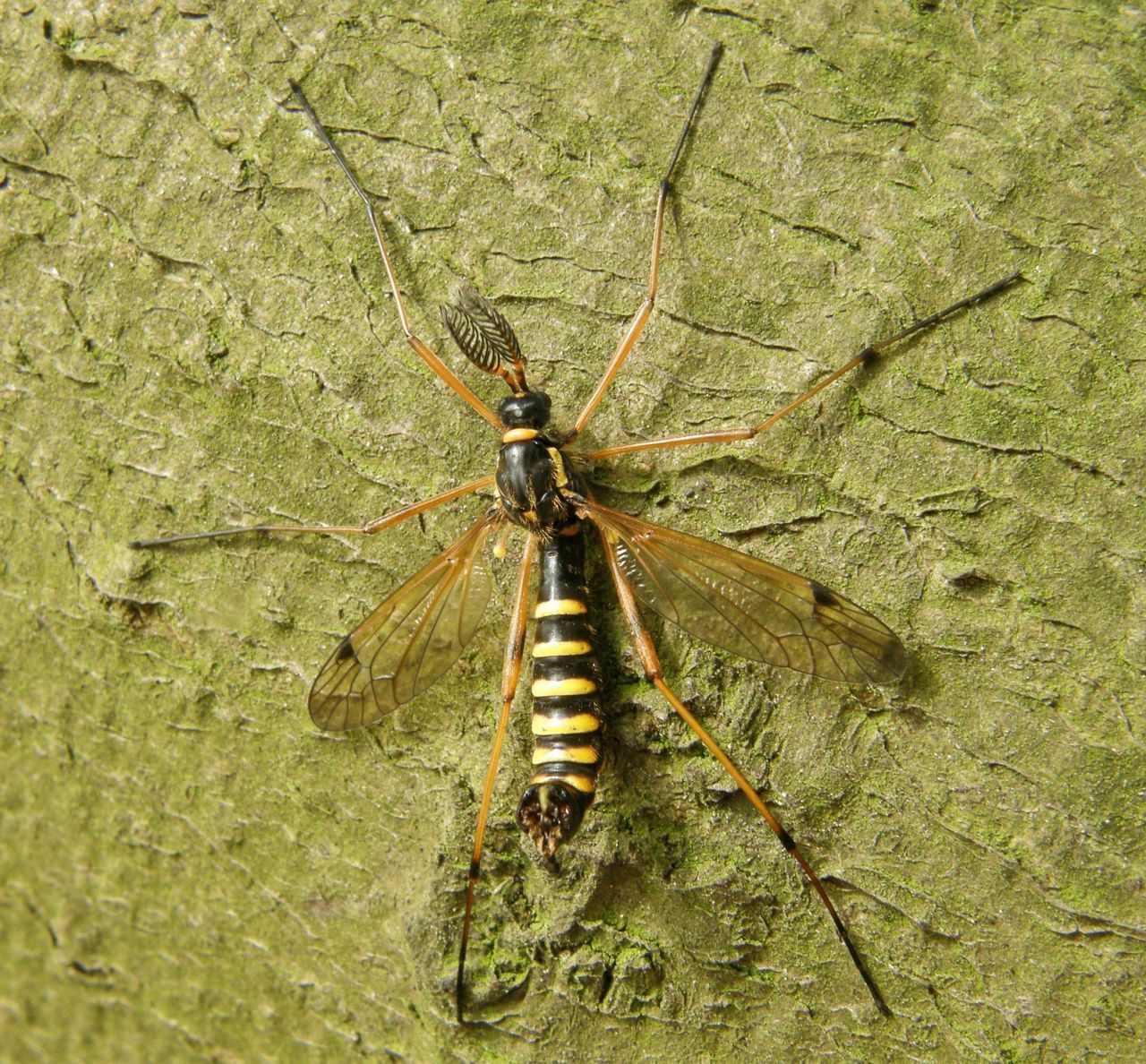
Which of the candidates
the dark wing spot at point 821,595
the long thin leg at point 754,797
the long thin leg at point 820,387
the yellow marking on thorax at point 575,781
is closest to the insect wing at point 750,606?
the dark wing spot at point 821,595

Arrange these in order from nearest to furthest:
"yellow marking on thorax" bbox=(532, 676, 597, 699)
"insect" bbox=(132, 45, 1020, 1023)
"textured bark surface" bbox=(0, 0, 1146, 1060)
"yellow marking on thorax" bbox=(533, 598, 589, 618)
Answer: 1. "textured bark surface" bbox=(0, 0, 1146, 1060)
2. "insect" bbox=(132, 45, 1020, 1023)
3. "yellow marking on thorax" bbox=(532, 676, 597, 699)
4. "yellow marking on thorax" bbox=(533, 598, 589, 618)

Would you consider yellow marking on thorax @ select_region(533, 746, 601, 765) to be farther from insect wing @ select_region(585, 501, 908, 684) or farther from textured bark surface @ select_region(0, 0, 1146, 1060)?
insect wing @ select_region(585, 501, 908, 684)

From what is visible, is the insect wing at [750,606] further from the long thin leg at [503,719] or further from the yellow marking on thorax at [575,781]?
the yellow marking on thorax at [575,781]

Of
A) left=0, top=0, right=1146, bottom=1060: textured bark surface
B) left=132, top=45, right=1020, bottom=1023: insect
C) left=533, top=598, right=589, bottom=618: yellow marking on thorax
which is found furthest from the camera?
left=533, top=598, right=589, bottom=618: yellow marking on thorax

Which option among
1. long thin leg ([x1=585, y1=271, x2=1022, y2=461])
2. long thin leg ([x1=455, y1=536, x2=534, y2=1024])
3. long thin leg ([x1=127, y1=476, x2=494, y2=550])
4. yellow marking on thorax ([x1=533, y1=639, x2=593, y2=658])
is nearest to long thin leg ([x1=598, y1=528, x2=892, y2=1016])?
yellow marking on thorax ([x1=533, y1=639, x2=593, y2=658])

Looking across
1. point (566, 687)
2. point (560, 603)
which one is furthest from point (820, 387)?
point (566, 687)
